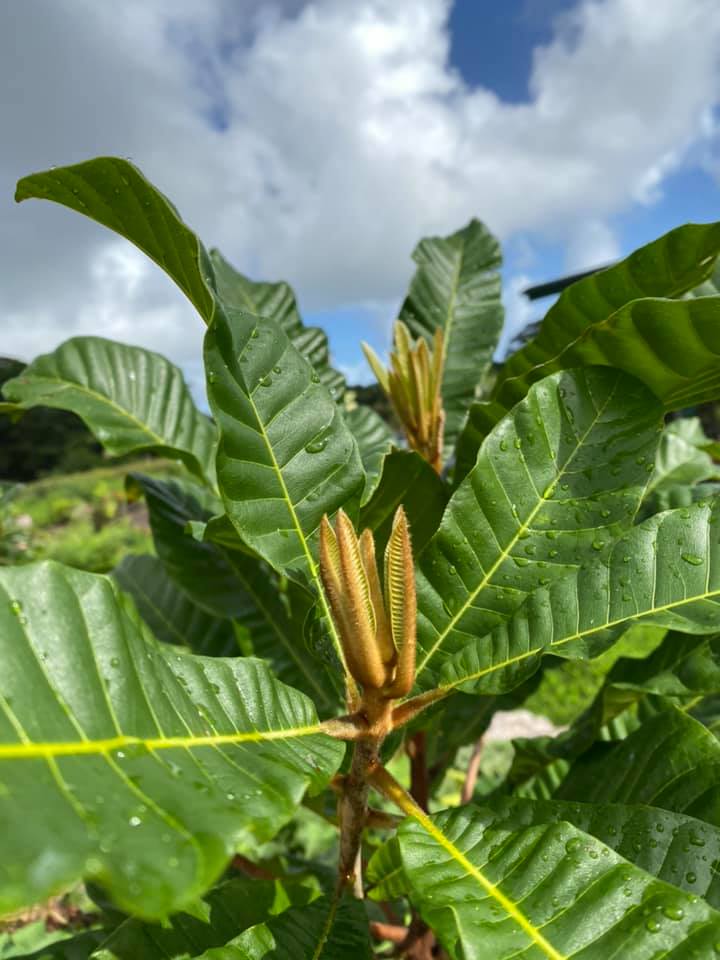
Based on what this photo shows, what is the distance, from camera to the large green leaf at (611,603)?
656 mm

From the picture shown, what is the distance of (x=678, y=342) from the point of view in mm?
684

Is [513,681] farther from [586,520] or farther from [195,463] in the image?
[195,463]

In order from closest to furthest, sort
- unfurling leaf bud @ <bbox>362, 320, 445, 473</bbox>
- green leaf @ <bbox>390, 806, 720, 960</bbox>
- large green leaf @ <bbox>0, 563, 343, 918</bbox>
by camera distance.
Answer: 1. large green leaf @ <bbox>0, 563, 343, 918</bbox>
2. green leaf @ <bbox>390, 806, 720, 960</bbox>
3. unfurling leaf bud @ <bbox>362, 320, 445, 473</bbox>

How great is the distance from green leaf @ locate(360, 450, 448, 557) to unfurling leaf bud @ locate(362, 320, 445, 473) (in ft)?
0.41

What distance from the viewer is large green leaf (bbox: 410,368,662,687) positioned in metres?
0.75

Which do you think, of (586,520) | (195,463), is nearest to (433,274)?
(195,463)

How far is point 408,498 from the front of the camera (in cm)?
91

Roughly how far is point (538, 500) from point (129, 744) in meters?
0.48

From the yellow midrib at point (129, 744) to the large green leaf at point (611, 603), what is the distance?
0.64 ft

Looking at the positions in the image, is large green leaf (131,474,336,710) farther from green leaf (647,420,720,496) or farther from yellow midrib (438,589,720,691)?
green leaf (647,420,720,496)

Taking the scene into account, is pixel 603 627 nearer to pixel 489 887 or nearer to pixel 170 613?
pixel 489 887

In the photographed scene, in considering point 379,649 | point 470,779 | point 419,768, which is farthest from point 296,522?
point 470,779

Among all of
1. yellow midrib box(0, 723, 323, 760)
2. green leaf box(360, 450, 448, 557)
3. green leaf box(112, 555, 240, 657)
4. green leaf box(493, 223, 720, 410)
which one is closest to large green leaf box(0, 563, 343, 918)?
yellow midrib box(0, 723, 323, 760)

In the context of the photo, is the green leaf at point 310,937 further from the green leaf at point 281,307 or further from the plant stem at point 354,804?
the green leaf at point 281,307
